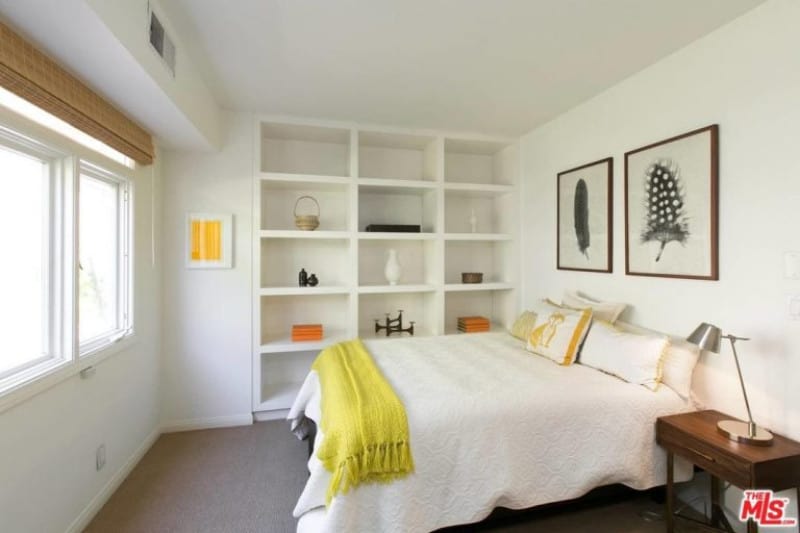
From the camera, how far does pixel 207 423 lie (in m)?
2.99

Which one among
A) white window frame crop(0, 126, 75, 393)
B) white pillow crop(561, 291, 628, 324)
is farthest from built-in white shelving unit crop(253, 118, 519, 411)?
white window frame crop(0, 126, 75, 393)

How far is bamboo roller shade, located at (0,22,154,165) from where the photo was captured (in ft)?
4.40

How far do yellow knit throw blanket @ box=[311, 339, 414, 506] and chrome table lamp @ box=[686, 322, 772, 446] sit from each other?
1.39m

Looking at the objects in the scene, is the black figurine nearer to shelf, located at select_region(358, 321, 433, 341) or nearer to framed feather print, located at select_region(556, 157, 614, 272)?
shelf, located at select_region(358, 321, 433, 341)

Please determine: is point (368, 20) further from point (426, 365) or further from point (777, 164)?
point (777, 164)

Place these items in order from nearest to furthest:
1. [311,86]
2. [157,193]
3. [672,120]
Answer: [672,120] < [311,86] < [157,193]

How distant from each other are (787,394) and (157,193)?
394cm

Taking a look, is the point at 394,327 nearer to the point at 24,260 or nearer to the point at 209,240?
the point at 209,240

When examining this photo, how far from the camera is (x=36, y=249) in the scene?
5.71 feet

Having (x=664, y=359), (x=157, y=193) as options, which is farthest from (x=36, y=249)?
(x=664, y=359)

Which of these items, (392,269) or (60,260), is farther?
(392,269)

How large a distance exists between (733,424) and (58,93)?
11.0ft

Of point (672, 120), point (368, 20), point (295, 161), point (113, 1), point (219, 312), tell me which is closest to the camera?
point (113, 1)

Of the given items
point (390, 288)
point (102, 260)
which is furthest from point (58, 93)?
point (390, 288)
